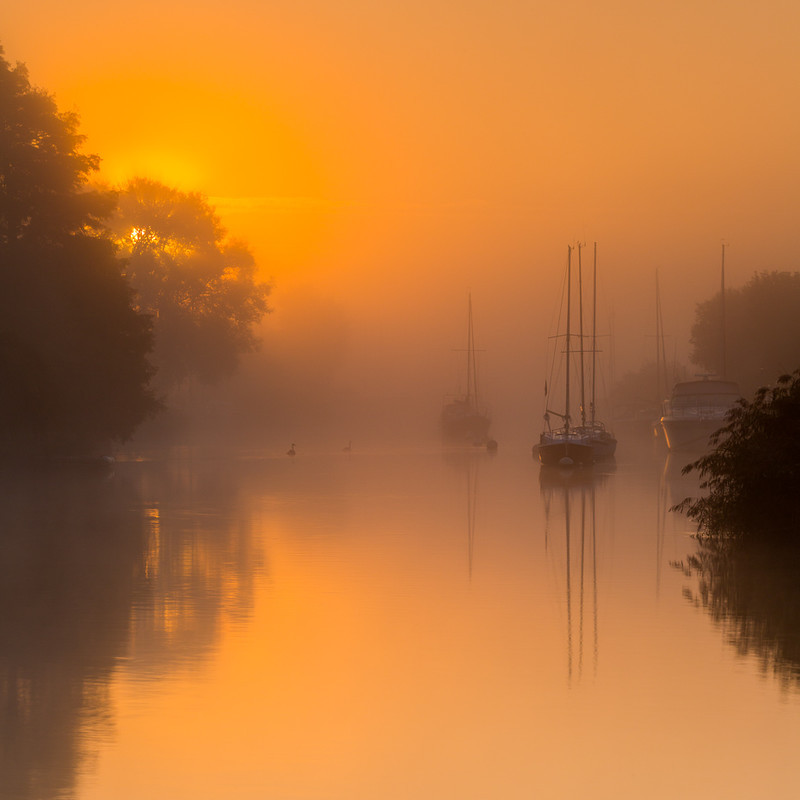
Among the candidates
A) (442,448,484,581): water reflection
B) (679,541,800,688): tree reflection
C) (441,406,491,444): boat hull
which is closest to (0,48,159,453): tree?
(442,448,484,581): water reflection

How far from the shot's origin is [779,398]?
25.6m

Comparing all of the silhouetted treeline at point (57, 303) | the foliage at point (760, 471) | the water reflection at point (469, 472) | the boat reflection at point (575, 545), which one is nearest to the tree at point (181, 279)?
the water reflection at point (469, 472)

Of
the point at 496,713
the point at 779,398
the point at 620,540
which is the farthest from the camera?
the point at 620,540

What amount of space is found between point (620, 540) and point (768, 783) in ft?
59.1

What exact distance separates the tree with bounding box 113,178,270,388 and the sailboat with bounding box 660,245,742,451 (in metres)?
26.9

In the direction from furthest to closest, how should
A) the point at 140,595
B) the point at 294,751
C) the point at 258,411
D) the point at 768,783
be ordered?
1. the point at 258,411
2. the point at 140,595
3. the point at 294,751
4. the point at 768,783

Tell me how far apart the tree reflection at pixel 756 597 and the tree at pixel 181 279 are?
53699 millimetres

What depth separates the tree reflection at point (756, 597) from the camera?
14650 mm

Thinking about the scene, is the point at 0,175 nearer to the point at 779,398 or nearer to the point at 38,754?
the point at 779,398

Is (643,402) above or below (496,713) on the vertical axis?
above

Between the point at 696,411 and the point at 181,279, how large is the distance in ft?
101

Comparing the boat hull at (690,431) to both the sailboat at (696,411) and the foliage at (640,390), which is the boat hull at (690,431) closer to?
the sailboat at (696,411)

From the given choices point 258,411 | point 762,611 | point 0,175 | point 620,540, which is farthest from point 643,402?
point 762,611

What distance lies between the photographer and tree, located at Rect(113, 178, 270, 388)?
75750mm
